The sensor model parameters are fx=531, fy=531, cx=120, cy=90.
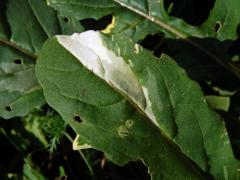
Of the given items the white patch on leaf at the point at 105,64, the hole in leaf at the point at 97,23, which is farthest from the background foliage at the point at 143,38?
the white patch on leaf at the point at 105,64

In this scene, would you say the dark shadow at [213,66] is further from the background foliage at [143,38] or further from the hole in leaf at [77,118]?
the hole in leaf at [77,118]

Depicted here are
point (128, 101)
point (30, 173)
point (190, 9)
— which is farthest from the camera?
point (30, 173)

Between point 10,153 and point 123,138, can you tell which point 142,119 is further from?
point 10,153

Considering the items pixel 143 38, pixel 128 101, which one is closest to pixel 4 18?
pixel 143 38

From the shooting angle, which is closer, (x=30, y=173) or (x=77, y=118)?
(x=77, y=118)

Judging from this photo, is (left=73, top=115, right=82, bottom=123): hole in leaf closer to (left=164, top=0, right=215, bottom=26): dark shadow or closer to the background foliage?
the background foliage

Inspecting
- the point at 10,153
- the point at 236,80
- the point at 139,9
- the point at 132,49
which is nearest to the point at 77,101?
the point at 132,49

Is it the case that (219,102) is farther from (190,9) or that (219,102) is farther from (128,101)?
(128,101)
